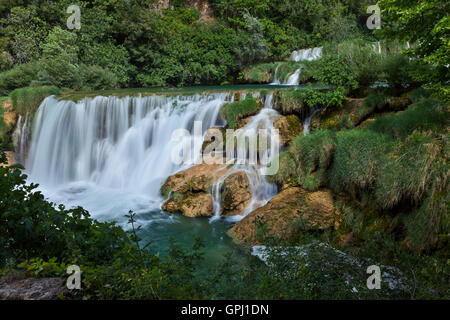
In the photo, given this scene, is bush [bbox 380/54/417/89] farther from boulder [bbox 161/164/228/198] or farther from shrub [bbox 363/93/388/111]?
boulder [bbox 161/164/228/198]

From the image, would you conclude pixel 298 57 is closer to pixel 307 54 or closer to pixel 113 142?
pixel 307 54

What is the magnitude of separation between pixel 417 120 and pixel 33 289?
23.0ft

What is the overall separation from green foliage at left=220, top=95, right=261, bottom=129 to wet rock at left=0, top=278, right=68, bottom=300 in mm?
8172

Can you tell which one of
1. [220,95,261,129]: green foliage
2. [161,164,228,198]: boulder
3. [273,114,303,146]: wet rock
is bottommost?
[161,164,228,198]: boulder

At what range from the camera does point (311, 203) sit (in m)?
6.88

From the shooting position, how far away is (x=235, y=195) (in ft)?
27.3

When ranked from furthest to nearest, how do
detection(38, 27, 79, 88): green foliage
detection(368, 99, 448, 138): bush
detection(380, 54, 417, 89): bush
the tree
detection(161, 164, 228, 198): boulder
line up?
detection(38, 27, 79, 88): green foliage, detection(161, 164, 228, 198): boulder, detection(380, 54, 417, 89): bush, detection(368, 99, 448, 138): bush, the tree

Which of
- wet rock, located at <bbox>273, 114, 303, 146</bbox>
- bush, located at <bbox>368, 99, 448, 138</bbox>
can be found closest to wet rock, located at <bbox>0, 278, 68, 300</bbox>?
bush, located at <bbox>368, 99, 448, 138</bbox>

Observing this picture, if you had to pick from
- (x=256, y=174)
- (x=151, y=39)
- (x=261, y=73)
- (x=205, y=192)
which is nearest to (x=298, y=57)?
(x=261, y=73)

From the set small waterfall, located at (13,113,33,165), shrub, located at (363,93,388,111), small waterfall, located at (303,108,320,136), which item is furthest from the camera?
small waterfall, located at (13,113,33,165)

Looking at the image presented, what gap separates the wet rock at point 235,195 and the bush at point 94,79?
12.4 meters

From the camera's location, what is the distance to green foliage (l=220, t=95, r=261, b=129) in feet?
33.6
